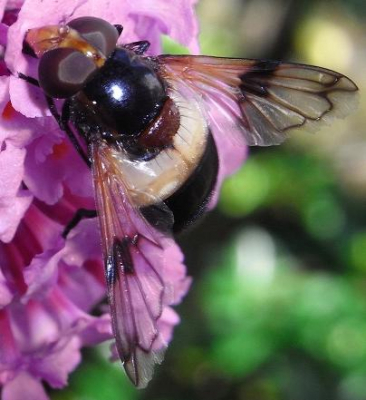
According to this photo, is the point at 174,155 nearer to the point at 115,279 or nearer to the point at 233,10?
the point at 115,279

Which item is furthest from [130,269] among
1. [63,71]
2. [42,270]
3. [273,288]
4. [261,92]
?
[273,288]

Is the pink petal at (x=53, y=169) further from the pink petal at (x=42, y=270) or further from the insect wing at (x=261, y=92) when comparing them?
the insect wing at (x=261, y=92)

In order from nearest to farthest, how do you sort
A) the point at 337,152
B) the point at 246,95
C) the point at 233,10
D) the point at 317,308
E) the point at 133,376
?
the point at 133,376 → the point at 246,95 → the point at 317,308 → the point at 337,152 → the point at 233,10

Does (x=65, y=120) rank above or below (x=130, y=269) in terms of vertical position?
above

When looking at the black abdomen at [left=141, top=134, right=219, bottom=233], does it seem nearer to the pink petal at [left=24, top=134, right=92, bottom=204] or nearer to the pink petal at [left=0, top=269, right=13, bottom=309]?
the pink petal at [left=24, top=134, right=92, bottom=204]

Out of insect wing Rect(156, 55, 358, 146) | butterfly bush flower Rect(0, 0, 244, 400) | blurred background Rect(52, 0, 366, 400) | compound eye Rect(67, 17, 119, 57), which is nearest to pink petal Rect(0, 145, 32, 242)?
butterfly bush flower Rect(0, 0, 244, 400)

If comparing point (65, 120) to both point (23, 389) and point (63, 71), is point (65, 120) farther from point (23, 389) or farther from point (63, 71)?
point (23, 389)

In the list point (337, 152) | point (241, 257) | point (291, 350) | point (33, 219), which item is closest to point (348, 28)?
point (337, 152)

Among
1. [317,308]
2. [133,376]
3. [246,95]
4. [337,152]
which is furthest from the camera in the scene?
[337,152]
